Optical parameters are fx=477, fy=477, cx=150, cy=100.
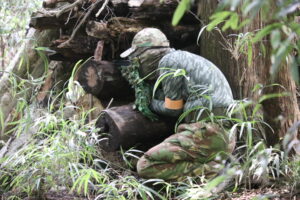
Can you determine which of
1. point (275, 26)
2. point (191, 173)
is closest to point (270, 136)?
point (191, 173)

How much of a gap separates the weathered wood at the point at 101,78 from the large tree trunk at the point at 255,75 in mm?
1018

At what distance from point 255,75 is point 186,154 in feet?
3.37

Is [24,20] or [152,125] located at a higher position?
[24,20]

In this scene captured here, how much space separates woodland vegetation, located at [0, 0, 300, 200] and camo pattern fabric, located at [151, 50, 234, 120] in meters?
0.20

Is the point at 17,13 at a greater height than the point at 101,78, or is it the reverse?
the point at 17,13

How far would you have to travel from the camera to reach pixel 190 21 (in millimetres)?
5742

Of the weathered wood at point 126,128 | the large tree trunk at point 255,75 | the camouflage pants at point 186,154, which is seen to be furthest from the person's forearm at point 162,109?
the large tree trunk at point 255,75

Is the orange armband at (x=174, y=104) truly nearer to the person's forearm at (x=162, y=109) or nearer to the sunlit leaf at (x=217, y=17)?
the person's forearm at (x=162, y=109)

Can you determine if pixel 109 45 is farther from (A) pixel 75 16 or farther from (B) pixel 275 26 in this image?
(B) pixel 275 26

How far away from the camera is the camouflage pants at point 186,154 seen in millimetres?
4316

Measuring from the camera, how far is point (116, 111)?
504 centimetres

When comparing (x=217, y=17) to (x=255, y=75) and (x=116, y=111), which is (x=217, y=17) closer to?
(x=255, y=75)

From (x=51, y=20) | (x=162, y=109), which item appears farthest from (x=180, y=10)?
(x=51, y=20)

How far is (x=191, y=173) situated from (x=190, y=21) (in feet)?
6.92
